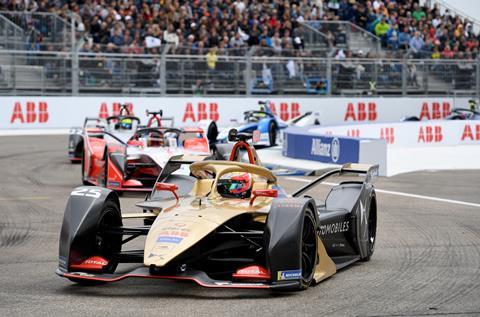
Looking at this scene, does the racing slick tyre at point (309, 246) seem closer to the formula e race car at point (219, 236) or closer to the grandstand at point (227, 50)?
the formula e race car at point (219, 236)

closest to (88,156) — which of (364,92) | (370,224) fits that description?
(370,224)

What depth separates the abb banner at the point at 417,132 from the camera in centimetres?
2666

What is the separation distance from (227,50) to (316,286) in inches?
Result: 1020

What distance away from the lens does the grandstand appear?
103 ft

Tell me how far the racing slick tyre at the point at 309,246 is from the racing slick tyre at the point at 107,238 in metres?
1.63

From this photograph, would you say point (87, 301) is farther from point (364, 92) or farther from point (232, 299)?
point (364, 92)

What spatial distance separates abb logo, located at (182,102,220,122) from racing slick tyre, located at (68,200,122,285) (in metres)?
23.7

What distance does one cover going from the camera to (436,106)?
Result: 36844 mm

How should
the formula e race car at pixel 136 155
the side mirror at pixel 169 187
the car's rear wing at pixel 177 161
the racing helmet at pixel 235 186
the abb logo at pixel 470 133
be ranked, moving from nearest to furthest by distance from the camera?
1. the side mirror at pixel 169 187
2. the racing helmet at pixel 235 186
3. the car's rear wing at pixel 177 161
4. the formula e race car at pixel 136 155
5. the abb logo at pixel 470 133

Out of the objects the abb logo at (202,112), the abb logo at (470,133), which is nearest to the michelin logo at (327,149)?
the abb logo at (470,133)

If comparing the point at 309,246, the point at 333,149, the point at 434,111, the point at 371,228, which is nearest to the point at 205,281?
the point at 309,246

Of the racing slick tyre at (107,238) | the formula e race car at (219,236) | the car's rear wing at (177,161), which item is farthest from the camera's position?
the car's rear wing at (177,161)

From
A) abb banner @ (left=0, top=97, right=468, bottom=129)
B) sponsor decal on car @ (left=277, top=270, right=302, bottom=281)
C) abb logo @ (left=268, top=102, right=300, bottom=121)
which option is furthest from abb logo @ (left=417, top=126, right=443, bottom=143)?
sponsor decal on car @ (left=277, top=270, right=302, bottom=281)

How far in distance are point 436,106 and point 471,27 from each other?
22.6ft
